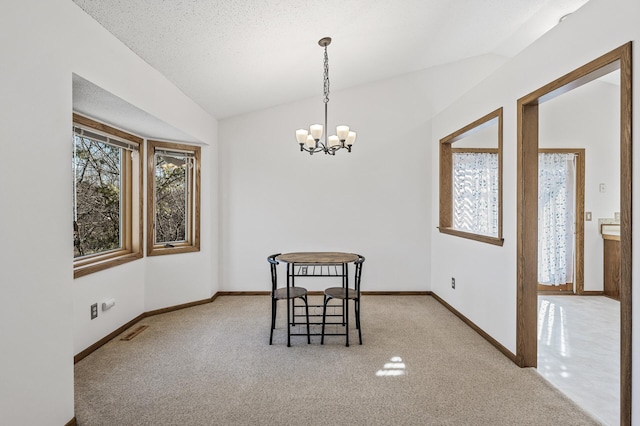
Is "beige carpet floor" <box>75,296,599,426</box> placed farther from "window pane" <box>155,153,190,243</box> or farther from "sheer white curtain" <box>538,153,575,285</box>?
"sheer white curtain" <box>538,153,575,285</box>

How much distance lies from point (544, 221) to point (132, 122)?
534cm

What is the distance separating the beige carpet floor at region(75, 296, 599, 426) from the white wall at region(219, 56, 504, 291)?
4.56ft

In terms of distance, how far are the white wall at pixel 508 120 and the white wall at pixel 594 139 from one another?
1973 mm

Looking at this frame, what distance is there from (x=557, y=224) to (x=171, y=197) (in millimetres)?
5283

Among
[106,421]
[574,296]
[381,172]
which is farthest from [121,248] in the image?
[574,296]

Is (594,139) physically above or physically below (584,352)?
above

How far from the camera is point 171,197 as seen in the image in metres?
4.34

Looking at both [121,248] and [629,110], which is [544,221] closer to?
[629,110]

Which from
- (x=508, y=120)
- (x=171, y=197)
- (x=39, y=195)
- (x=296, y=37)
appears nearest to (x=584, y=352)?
(x=508, y=120)

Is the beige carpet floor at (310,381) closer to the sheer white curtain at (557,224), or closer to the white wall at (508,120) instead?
the white wall at (508,120)

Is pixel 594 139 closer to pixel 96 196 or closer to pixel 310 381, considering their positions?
pixel 310 381

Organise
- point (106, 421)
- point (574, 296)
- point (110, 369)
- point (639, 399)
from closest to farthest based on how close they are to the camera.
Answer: point (639, 399) → point (106, 421) → point (110, 369) → point (574, 296)

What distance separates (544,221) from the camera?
4.95 metres

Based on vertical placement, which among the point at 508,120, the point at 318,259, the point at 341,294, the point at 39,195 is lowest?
the point at 341,294
